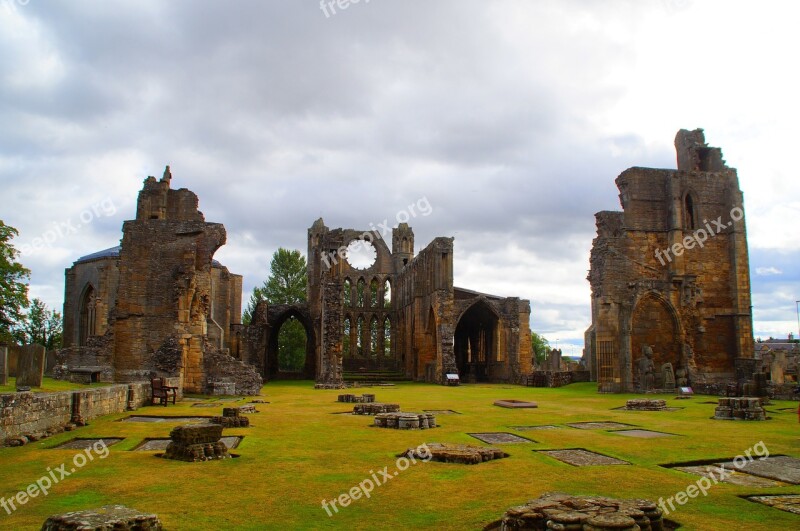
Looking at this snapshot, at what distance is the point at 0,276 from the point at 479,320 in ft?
103

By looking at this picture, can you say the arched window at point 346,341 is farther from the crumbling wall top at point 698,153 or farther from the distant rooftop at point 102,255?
the crumbling wall top at point 698,153

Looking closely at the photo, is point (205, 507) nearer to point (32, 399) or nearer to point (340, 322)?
point (32, 399)

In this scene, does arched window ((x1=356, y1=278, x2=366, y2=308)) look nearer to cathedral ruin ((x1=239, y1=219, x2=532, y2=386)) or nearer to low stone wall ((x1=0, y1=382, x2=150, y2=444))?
cathedral ruin ((x1=239, y1=219, x2=532, y2=386))

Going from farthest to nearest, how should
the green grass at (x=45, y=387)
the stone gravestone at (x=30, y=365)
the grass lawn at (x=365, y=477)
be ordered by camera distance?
1. the stone gravestone at (x=30, y=365)
2. the green grass at (x=45, y=387)
3. the grass lawn at (x=365, y=477)

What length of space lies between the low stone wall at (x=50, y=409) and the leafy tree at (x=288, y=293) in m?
48.0

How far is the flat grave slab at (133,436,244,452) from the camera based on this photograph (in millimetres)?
10578

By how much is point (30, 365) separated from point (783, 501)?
49.1 ft

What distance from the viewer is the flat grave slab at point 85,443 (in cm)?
1060

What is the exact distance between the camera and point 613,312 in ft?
91.7

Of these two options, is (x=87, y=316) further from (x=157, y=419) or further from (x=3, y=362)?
(x=157, y=419)

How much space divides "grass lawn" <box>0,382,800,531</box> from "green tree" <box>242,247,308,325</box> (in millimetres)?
51047

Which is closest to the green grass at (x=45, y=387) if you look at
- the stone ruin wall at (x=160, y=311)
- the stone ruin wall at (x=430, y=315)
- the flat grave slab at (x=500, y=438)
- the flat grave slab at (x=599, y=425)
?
the stone ruin wall at (x=160, y=311)

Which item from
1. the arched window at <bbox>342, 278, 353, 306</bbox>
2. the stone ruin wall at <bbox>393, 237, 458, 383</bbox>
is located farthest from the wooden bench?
the arched window at <bbox>342, 278, 353, 306</bbox>

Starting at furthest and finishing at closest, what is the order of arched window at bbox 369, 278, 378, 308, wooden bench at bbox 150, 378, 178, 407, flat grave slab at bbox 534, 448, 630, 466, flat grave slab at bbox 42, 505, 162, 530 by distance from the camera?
arched window at bbox 369, 278, 378, 308
wooden bench at bbox 150, 378, 178, 407
flat grave slab at bbox 534, 448, 630, 466
flat grave slab at bbox 42, 505, 162, 530
